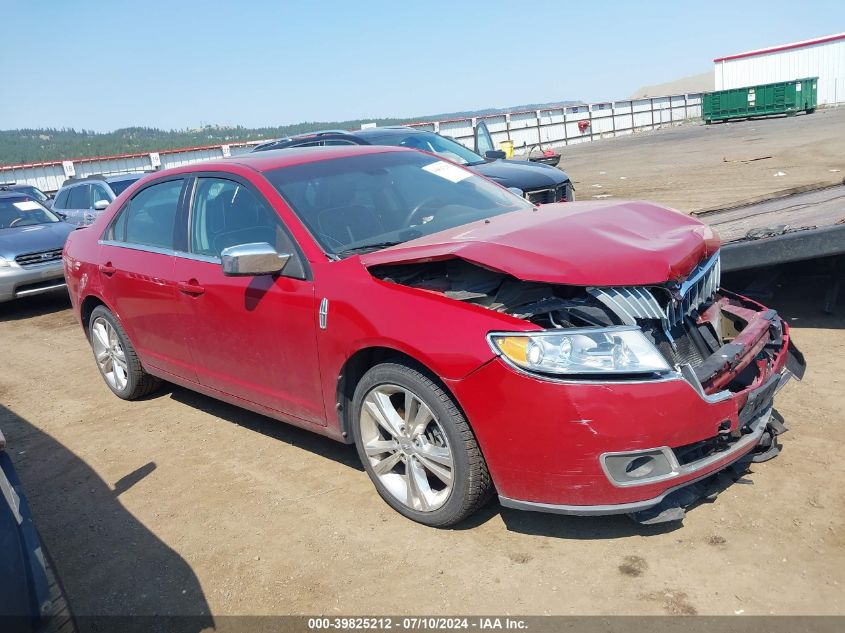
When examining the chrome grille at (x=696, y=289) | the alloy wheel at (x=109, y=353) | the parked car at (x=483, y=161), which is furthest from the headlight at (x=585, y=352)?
the parked car at (x=483, y=161)

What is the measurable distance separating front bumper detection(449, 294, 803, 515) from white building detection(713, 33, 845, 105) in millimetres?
54230

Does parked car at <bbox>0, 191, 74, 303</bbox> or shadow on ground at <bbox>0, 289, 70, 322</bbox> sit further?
shadow on ground at <bbox>0, 289, 70, 322</bbox>

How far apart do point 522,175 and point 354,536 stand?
23.4 feet

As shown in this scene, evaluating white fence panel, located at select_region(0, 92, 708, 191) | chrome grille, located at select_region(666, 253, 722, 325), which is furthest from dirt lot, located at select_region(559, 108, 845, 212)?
chrome grille, located at select_region(666, 253, 722, 325)

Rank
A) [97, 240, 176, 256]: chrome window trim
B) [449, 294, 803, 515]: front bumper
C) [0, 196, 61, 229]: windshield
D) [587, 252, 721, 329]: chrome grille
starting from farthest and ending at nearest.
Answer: [0, 196, 61, 229]: windshield < [97, 240, 176, 256]: chrome window trim < [587, 252, 721, 329]: chrome grille < [449, 294, 803, 515]: front bumper

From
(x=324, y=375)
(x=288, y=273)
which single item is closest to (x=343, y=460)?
(x=324, y=375)

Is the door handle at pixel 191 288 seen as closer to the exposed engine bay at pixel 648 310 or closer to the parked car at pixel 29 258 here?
the exposed engine bay at pixel 648 310

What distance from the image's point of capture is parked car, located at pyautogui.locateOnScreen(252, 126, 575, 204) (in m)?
9.54

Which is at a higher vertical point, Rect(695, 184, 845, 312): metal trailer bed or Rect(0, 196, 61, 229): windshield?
Rect(0, 196, 61, 229): windshield

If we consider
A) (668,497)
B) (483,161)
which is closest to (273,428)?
(668,497)

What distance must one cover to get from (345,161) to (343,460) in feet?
5.83

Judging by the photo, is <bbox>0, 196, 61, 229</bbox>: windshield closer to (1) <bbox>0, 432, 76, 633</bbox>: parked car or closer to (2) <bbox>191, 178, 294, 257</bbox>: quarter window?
(2) <bbox>191, 178, 294, 257</bbox>: quarter window

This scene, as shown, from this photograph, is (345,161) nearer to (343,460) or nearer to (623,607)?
(343,460)

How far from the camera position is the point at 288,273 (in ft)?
12.2
